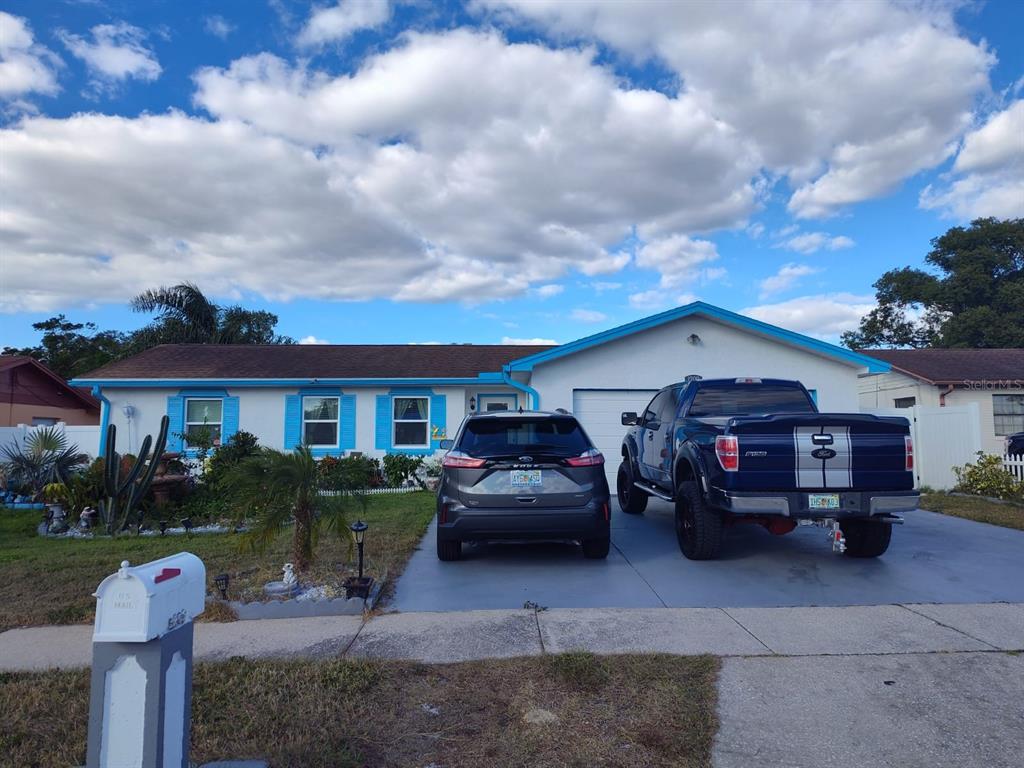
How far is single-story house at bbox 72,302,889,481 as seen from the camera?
13.9m

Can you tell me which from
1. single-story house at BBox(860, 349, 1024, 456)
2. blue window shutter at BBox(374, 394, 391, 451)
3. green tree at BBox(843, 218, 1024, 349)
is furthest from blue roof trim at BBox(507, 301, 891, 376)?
green tree at BBox(843, 218, 1024, 349)

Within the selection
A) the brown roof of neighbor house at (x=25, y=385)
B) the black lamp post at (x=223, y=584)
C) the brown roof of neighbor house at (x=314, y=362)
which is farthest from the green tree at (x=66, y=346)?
the black lamp post at (x=223, y=584)

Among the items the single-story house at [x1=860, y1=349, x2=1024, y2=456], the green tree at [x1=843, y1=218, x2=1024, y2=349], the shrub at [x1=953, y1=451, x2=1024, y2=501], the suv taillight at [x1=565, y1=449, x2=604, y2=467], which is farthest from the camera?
the green tree at [x1=843, y1=218, x2=1024, y2=349]

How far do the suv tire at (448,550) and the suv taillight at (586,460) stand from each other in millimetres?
1553

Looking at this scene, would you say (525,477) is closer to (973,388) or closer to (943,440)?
(943,440)

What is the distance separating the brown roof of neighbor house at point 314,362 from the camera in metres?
16.0

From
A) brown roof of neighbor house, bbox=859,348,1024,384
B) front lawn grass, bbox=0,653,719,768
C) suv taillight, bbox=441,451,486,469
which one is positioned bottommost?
front lawn grass, bbox=0,653,719,768

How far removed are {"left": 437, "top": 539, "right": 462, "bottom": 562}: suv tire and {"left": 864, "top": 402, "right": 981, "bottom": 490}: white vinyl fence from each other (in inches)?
366

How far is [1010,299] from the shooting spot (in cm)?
3784

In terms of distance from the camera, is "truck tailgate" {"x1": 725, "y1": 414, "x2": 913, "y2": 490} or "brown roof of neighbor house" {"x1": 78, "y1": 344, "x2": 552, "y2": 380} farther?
"brown roof of neighbor house" {"x1": 78, "y1": 344, "x2": 552, "y2": 380}

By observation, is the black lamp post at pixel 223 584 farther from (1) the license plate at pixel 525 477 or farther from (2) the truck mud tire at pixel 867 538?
(2) the truck mud tire at pixel 867 538

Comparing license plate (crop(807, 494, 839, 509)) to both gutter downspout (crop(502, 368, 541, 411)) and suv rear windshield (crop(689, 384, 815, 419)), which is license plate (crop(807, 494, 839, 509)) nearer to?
suv rear windshield (crop(689, 384, 815, 419))

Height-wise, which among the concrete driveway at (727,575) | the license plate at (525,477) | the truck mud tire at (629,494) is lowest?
the concrete driveway at (727,575)

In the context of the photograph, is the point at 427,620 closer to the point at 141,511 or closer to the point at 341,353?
the point at 141,511
